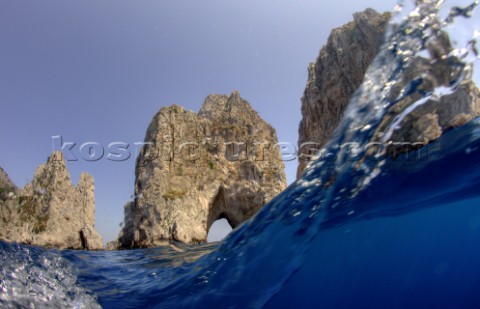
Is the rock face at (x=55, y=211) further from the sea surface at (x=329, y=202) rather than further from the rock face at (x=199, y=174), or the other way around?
the sea surface at (x=329, y=202)

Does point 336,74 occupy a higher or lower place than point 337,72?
lower

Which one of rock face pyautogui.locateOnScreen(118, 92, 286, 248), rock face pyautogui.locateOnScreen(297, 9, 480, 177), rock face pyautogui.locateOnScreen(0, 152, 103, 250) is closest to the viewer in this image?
rock face pyautogui.locateOnScreen(0, 152, 103, 250)

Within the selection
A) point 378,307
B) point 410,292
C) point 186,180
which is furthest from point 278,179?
point 378,307

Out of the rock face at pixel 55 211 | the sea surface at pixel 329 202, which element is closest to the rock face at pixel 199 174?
the rock face at pixel 55 211

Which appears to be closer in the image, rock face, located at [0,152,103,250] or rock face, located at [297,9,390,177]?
rock face, located at [0,152,103,250]

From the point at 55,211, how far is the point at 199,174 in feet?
51.6

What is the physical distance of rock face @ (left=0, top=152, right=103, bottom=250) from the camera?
2414cm

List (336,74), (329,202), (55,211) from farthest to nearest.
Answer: (336,74)
(55,211)
(329,202)

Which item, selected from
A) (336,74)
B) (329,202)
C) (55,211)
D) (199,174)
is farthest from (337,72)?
(55,211)

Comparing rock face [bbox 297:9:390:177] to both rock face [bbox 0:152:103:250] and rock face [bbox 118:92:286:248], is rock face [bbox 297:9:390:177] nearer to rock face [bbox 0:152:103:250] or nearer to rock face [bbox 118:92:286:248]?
rock face [bbox 118:92:286:248]

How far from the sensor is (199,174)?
104 feet

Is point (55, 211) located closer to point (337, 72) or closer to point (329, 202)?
point (329, 202)

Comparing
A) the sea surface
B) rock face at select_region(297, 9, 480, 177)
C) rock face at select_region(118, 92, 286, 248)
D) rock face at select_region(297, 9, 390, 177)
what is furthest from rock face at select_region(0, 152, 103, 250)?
rock face at select_region(297, 9, 390, 177)

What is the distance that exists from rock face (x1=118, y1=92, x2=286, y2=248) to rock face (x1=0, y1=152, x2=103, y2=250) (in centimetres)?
499
